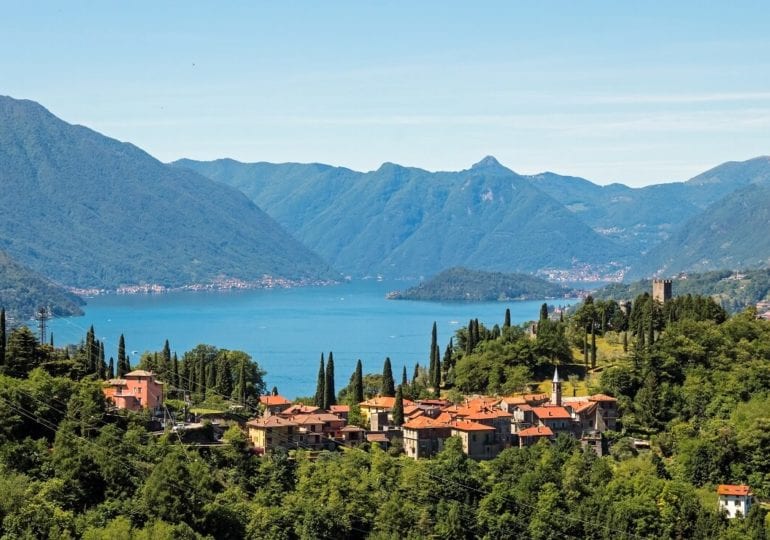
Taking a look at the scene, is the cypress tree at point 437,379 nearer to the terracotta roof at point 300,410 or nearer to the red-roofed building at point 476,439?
the terracotta roof at point 300,410

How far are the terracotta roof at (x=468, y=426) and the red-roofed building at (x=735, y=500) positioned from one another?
410 inches

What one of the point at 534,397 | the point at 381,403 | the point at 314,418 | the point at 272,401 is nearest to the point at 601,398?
the point at 534,397

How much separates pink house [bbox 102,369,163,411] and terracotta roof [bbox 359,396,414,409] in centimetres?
1102

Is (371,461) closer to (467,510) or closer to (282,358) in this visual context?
(467,510)

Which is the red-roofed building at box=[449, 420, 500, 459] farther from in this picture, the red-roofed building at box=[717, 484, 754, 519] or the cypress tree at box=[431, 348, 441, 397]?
the cypress tree at box=[431, 348, 441, 397]

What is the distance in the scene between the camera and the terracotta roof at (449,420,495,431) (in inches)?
2248

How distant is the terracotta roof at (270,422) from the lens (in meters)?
54.6

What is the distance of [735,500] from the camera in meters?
53.1

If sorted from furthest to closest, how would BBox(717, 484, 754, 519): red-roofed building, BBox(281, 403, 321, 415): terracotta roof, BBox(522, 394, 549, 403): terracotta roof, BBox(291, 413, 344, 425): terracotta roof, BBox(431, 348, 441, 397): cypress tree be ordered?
BBox(431, 348, 441, 397): cypress tree, BBox(522, 394, 549, 403): terracotta roof, BBox(281, 403, 321, 415): terracotta roof, BBox(291, 413, 344, 425): terracotta roof, BBox(717, 484, 754, 519): red-roofed building

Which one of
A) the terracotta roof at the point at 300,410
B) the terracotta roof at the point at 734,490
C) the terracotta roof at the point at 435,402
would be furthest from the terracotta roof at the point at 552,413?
the terracotta roof at the point at 300,410

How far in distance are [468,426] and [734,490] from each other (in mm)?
11722

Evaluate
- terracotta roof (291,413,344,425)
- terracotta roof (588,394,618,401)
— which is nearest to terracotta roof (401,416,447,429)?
→ terracotta roof (291,413,344,425)

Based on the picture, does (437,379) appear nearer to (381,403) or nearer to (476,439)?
(381,403)

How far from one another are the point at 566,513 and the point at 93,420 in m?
19.3
